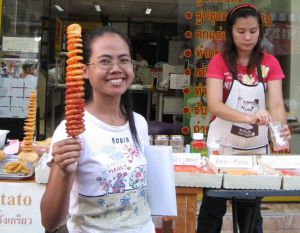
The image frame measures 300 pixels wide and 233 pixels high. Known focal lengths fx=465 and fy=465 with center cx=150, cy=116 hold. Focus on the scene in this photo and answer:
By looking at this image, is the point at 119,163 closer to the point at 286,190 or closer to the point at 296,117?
the point at 286,190

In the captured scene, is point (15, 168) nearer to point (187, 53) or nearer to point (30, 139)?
point (30, 139)

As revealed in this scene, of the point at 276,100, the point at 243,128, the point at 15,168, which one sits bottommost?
the point at 15,168

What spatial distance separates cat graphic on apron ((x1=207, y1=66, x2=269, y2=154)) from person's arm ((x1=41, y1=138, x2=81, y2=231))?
1.51 meters

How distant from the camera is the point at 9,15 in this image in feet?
18.4

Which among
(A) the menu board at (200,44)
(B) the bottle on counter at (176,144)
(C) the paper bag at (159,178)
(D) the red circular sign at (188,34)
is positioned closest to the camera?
(C) the paper bag at (159,178)

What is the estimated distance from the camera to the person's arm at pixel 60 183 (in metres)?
1.31

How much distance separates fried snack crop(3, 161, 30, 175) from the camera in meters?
2.40

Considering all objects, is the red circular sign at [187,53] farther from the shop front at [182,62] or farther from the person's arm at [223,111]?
the person's arm at [223,111]

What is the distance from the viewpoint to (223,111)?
8.61ft

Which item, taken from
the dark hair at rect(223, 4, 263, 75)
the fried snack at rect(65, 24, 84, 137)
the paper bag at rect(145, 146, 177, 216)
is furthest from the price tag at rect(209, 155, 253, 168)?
the fried snack at rect(65, 24, 84, 137)

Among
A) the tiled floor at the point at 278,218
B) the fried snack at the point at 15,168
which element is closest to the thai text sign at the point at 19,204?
the fried snack at the point at 15,168

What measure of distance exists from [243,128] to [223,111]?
0.67 ft

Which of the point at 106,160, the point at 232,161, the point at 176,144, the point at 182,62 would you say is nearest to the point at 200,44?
the point at 182,62

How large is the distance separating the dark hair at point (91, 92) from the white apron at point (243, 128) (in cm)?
105
